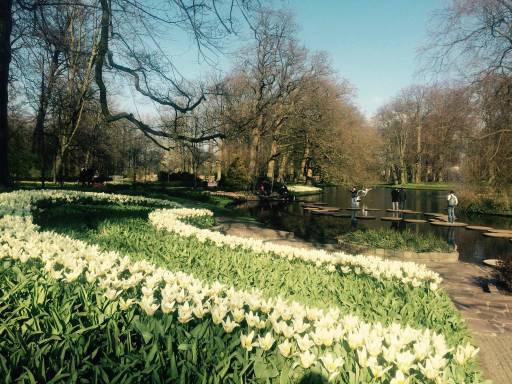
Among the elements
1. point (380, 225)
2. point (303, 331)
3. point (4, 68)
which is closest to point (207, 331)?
point (303, 331)

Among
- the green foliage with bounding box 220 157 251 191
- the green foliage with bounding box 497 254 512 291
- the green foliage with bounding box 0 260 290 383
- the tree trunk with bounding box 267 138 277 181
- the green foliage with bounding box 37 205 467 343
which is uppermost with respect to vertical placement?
the tree trunk with bounding box 267 138 277 181

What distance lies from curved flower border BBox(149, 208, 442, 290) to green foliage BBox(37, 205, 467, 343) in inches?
8.3

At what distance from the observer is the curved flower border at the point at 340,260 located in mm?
5148

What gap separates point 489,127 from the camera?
2372cm

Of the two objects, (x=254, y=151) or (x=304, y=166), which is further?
(x=304, y=166)

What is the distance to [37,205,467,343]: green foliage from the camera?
3.71m

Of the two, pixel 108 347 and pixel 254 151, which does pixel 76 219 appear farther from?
pixel 254 151

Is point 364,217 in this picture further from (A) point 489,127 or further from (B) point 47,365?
(B) point 47,365

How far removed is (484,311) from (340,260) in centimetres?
280

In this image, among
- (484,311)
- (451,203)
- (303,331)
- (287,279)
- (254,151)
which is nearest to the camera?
(303,331)

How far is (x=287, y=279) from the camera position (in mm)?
4621

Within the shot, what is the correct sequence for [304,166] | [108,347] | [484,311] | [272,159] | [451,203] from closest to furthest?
1. [108,347]
2. [484,311]
3. [451,203]
4. [272,159]
5. [304,166]

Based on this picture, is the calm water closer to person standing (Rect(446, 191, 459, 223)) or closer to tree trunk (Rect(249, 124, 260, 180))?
person standing (Rect(446, 191, 459, 223))

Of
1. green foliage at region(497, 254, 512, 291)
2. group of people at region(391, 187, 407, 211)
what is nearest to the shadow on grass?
green foliage at region(497, 254, 512, 291)
